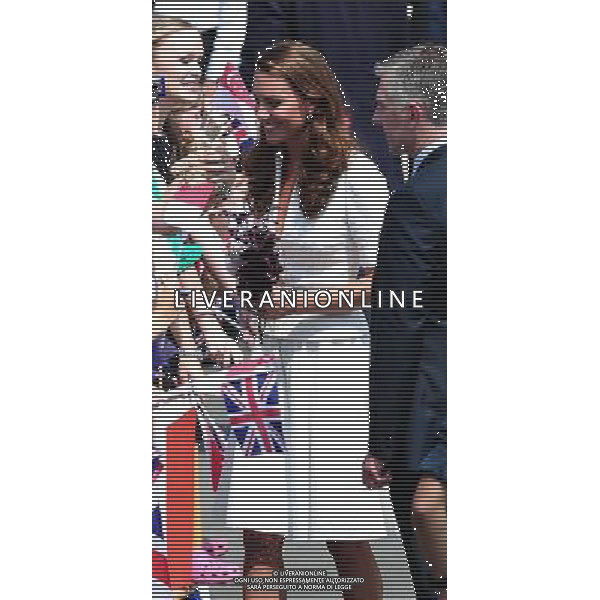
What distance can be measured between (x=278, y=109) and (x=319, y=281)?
3.36ft

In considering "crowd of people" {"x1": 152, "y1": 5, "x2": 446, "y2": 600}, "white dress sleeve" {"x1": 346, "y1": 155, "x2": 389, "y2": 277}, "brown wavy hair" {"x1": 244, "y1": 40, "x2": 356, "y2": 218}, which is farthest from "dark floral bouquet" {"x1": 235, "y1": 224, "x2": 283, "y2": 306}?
"white dress sleeve" {"x1": 346, "y1": 155, "x2": 389, "y2": 277}

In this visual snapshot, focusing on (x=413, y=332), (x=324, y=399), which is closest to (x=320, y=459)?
(x=324, y=399)

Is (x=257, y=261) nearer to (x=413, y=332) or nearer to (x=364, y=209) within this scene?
(x=364, y=209)

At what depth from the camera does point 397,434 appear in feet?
19.2

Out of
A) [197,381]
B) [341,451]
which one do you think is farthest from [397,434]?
[197,381]

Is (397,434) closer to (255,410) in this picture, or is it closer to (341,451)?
(341,451)

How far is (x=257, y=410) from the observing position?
19.2ft

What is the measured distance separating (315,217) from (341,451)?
1354mm

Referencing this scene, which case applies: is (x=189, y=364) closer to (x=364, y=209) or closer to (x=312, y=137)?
(x=364, y=209)

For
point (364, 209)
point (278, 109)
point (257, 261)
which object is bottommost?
point (257, 261)

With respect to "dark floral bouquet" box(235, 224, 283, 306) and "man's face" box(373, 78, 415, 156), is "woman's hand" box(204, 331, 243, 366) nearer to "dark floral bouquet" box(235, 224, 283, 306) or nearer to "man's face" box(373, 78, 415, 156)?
"dark floral bouquet" box(235, 224, 283, 306)

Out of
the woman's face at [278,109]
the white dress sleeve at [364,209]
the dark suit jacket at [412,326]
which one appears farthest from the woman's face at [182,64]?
the dark suit jacket at [412,326]


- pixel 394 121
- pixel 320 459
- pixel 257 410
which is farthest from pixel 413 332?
pixel 394 121

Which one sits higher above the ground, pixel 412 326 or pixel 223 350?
pixel 412 326
